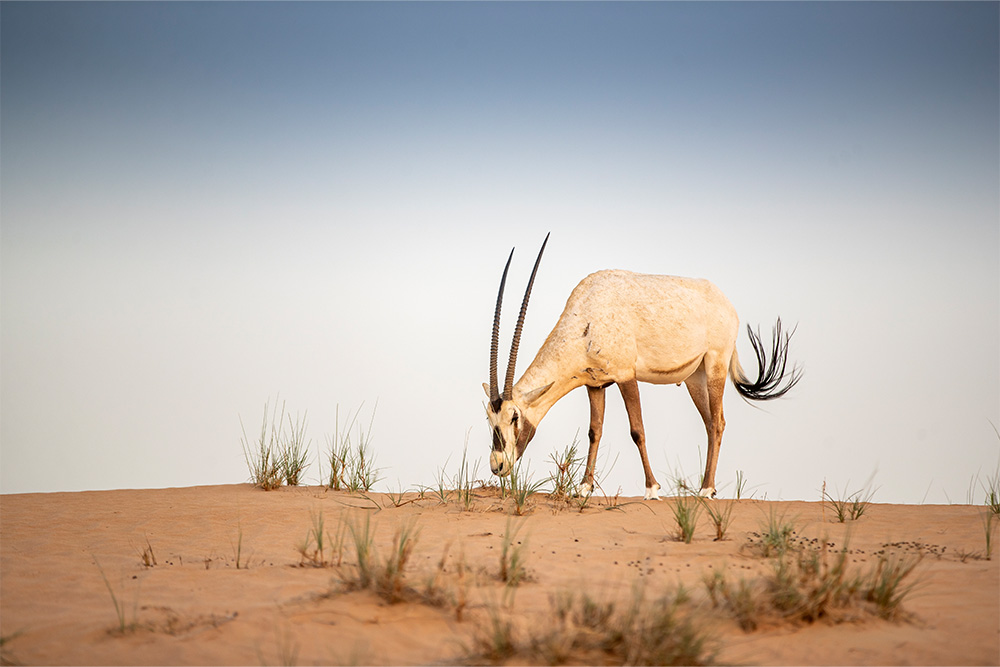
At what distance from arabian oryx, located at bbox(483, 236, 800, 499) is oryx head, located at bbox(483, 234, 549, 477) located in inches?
0.4

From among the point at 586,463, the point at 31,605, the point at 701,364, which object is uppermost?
the point at 701,364

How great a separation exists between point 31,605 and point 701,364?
7.45 meters

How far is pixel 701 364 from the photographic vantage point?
9609 millimetres

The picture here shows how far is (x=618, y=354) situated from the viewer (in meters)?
8.53

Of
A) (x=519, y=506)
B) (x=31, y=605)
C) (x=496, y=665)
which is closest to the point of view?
(x=496, y=665)

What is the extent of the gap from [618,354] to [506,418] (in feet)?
4.82

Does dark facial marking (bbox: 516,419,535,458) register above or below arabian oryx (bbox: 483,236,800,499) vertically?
below

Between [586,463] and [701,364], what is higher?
[701,364]

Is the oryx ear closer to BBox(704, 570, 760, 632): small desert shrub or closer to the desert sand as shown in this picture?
the desert sand

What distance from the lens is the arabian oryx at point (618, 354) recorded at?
817 centimetres

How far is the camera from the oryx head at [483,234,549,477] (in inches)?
316

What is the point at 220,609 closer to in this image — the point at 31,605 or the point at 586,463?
the point at 31,605

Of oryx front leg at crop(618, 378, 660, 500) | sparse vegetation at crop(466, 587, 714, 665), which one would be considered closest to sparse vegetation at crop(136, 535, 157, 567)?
sparse vegetation at crop(466, 587, 714, 665)

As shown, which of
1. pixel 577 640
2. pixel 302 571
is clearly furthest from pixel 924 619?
pixel 302 571
